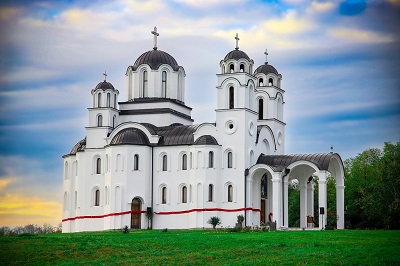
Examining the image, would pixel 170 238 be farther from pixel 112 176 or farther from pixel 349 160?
pixel 349 160

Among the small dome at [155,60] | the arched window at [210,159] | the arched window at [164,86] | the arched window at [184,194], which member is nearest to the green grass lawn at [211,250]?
the arched window at [210,159]

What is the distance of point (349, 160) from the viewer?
286 ft

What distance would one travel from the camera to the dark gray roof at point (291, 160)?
6339 cm

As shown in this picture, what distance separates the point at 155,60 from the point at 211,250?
3402 cm

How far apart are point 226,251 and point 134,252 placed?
4389mm

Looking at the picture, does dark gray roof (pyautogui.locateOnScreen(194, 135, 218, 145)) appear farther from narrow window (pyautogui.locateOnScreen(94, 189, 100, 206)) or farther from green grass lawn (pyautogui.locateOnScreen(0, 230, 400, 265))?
green grass lawn (pyautogui.locateOnScreen(0, 230, 400, 265))

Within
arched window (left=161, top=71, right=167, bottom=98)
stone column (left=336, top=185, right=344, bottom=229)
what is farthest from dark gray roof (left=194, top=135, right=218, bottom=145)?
stone column (left=336, top=185, right=344, bottom=229)

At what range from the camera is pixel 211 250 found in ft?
132

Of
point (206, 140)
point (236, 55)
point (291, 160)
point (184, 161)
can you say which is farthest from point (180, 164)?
point (236, 55)

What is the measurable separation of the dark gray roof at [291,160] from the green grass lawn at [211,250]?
676 inches

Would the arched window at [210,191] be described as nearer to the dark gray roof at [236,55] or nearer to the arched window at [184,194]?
the arched window at [184,194]

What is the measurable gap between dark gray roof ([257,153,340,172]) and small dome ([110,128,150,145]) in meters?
9.25

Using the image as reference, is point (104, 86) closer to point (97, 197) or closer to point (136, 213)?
point (97, 197)

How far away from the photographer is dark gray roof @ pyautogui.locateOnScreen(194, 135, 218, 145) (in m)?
65.2
